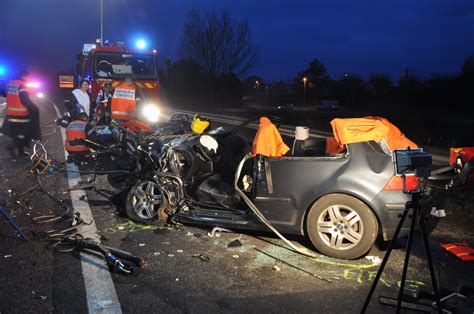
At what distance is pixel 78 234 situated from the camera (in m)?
Answer: 4.79

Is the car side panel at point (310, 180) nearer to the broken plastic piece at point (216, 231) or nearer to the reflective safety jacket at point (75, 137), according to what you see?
the broken plastic piece at point (216, 231)

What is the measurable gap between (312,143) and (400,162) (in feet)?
8.13

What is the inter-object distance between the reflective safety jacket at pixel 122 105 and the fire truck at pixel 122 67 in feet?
12.1

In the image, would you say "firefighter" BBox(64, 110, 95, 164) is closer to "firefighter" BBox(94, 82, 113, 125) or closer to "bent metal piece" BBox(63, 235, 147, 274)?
"firefighter" BBox(94, 82, 113, 125)

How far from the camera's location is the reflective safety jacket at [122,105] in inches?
384

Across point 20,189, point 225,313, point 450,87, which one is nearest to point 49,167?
point 20,189

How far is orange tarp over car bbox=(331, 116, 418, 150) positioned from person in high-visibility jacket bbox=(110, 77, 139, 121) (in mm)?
6342

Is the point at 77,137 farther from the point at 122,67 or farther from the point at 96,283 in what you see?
the point at 96,283

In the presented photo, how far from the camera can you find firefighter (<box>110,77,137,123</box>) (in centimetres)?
976

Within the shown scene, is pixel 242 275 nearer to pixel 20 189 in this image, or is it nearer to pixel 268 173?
pixel 268 173

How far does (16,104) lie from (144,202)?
6459 mm

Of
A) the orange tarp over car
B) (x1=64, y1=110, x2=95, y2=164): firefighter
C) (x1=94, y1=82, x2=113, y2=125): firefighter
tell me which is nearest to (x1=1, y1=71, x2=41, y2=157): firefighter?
(x1=94, y1=82, x2=113, y2=125): firefighter

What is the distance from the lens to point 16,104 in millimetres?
10250

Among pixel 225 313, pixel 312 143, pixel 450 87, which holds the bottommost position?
pixel 225 313
